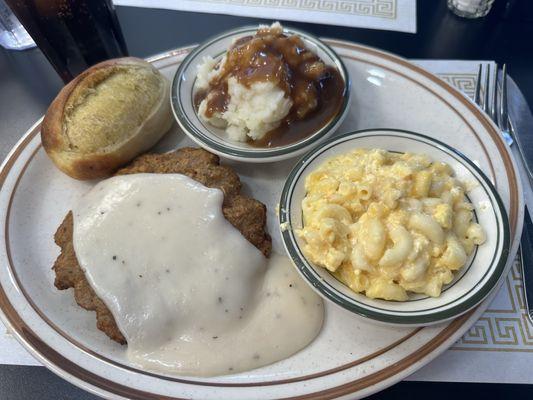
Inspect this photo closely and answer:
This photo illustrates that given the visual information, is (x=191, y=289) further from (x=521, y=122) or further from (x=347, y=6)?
(x=347, y=6)

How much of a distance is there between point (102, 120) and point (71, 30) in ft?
2.08

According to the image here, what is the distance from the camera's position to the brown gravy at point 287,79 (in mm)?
1924

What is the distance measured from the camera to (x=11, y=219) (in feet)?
6.54

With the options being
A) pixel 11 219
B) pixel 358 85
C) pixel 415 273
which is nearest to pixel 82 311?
pixel 11 219

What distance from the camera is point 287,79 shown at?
1.92 m

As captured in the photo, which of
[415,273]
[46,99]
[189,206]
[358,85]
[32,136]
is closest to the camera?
[415,273]

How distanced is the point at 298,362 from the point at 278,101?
1026mm

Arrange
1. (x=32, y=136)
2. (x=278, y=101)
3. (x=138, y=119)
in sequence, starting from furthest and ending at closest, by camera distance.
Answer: (x=32, y=136), (x=138, y=119), (x=278, y=101)

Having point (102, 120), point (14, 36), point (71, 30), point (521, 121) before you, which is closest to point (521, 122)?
point (521, 121)

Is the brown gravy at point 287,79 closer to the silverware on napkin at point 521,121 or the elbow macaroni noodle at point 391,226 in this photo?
the elbow macaroni noodle at point 391,226

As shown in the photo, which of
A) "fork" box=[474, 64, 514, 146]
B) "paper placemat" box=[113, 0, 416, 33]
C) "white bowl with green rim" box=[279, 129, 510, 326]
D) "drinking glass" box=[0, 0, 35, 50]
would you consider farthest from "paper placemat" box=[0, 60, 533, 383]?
"drinking glass" box=[0, 0, 35, 50]

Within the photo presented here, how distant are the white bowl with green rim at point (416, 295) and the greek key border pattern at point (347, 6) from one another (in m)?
1.39

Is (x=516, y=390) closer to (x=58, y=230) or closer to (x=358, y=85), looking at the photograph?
(x=358, y=85)

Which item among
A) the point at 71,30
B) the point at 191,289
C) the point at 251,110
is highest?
the point at 71,30
